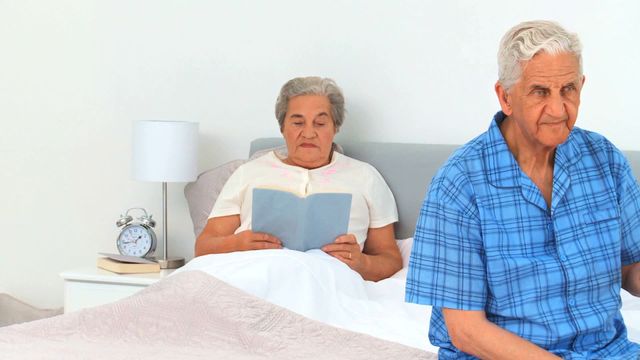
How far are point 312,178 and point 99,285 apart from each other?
869mm

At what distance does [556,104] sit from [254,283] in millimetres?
1139

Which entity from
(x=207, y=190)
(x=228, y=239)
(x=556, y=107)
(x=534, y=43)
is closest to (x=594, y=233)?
(x=556, y=107)

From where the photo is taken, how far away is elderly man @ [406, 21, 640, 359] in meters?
1.63

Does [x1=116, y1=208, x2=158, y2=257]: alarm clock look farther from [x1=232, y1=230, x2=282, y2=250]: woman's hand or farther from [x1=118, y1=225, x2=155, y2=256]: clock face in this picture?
[x1=232, y1=230, x2=282, y2=250]: woman's hand

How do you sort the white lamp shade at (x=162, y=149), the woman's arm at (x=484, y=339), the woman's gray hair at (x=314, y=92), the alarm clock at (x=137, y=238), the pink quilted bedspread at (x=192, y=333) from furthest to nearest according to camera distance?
1. the alarm clock at (x=137, y=238)
2. the white lamp shade at (x=162, y=149)
3. the woman's gray hair at (x=314, y=92)
4. the pink quilted bedspread at (x=192, y=333)
5. the woman's arm at (x=484, y=339)

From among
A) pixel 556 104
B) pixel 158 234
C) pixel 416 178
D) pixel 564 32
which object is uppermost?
pixel 564 32

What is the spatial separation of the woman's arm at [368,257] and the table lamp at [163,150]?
0.77 metres

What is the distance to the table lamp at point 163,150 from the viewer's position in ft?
11.9

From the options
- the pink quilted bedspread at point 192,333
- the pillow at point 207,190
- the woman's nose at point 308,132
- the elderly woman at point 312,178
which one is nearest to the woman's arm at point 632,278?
the pink quilted bedspread at point 192,333

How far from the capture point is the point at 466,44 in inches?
140

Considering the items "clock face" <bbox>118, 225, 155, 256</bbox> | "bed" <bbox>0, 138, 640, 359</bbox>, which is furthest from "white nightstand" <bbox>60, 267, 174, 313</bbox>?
"bed" <bbox>0, 138, 640, 359</bbox>

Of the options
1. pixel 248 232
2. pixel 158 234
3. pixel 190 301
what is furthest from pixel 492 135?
pixel 158 234

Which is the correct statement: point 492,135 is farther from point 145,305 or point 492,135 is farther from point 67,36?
point 67,36

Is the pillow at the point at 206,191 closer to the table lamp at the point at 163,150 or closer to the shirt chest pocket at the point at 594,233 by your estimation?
the table lamp at the point at 163,150
